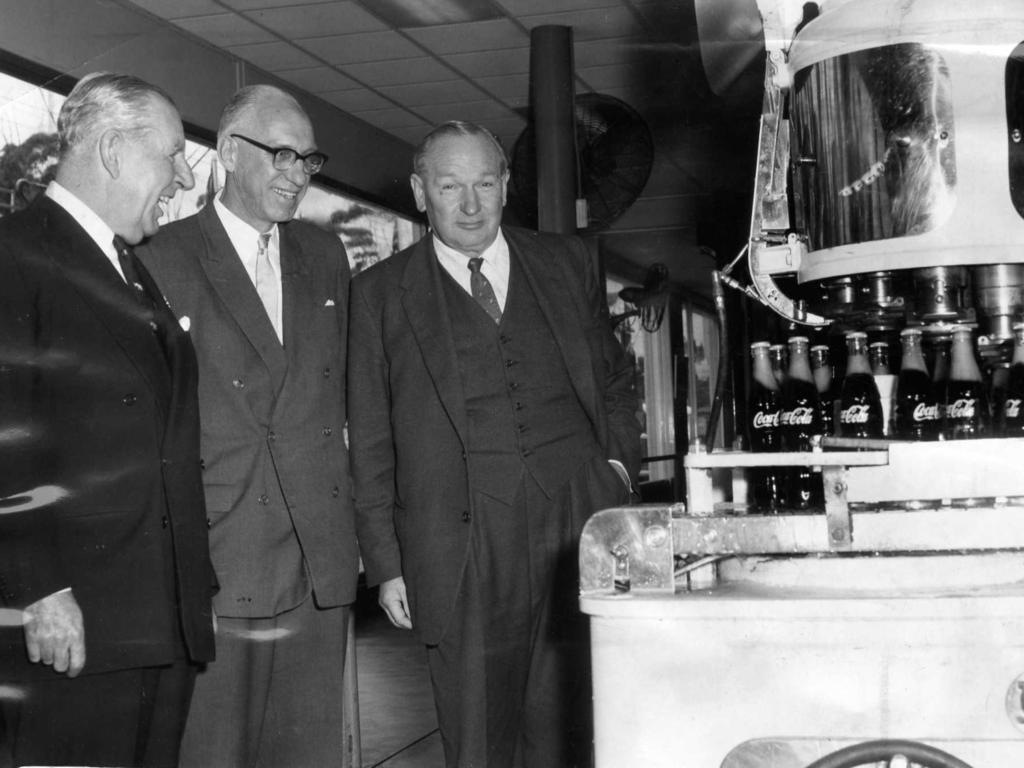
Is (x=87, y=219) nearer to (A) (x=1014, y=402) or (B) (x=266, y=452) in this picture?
(B) (x=266, y=452)

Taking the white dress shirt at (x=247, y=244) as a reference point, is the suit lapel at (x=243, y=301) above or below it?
below

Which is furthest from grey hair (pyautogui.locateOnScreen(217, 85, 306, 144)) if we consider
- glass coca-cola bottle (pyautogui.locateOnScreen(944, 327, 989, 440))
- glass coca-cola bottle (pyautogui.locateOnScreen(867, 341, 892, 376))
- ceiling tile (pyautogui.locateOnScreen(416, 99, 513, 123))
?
ceiling tile (pyautogui.locateOnScreen(416, 99, 513, 123))

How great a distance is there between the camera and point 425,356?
2.00m

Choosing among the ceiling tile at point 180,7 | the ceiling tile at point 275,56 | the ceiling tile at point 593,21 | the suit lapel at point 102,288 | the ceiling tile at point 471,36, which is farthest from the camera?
the ceiling tile at point 275,56

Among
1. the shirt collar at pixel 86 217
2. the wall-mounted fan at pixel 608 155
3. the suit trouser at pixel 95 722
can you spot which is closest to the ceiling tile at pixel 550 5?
the wall-mounted fan at pixel 608 155

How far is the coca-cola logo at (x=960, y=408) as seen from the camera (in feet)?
6.70

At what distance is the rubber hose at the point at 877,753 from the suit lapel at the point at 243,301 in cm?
120

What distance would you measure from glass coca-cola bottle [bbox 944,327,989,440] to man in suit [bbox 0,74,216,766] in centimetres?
122

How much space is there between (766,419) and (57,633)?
54.0 inches

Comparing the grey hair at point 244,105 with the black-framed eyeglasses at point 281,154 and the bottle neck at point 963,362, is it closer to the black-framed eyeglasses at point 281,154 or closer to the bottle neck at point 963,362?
the black-framed eyeglasses at point 281,154

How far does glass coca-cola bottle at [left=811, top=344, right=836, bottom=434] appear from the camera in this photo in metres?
2.30

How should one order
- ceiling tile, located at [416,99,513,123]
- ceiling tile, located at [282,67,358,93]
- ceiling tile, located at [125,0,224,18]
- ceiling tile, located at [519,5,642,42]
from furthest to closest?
ceiling tile, located at [416,99,513,123]
ceiling tile, located at [282,67,358,93]
ceiling tile, located at [519,5,642,42]
ceiling tile, located at [125,0,224,18]

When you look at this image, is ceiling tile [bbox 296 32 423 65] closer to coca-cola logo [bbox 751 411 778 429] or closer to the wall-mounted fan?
the wall-mounted fan

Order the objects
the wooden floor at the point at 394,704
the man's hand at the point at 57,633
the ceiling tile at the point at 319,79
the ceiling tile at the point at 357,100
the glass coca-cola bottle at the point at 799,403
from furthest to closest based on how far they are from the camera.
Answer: the ceiling tile at the point at 357,100 → the ceiling tile at the point at 319,79 → the wooden floor at the point at 394,704 → the glass coca-cola bottle at the point at 799,403 → the man's hand at the point at 57,633
